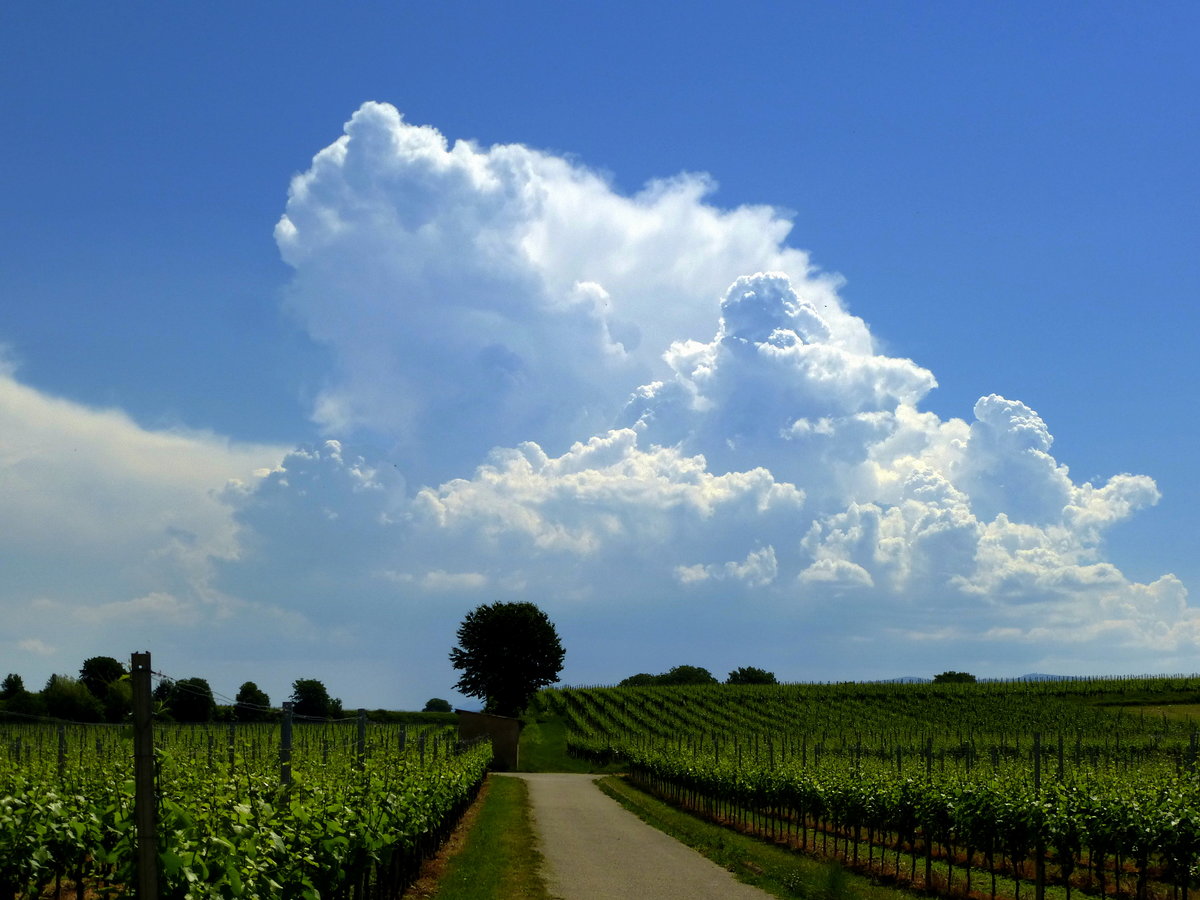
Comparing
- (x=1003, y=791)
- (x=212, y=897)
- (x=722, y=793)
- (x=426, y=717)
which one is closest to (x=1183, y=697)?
(x=426, y=717)

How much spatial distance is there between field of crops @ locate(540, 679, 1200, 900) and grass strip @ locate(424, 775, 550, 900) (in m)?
6.18

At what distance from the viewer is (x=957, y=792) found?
1869 centimetres

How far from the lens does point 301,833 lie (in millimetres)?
8672

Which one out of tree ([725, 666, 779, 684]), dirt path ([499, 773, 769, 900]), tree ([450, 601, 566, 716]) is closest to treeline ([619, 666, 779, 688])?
tree ([725, 666, 779, 684])

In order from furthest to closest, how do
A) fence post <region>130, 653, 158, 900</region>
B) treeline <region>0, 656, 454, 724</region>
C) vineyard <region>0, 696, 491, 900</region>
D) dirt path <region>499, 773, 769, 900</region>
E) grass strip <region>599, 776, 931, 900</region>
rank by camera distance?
treeline <region>0, 656, 454, 724</region> < grass strip <region>599, 776, 931, 900</region> < dirt path <region>499, 773, 769, 900</region> < vineyard <region>0, 696, 491, 900</region> < fence post <region>130, 653, 158, 900</region>

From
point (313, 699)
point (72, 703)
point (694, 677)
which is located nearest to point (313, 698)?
point (313, 699)

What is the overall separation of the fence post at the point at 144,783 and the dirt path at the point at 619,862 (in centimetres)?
1071

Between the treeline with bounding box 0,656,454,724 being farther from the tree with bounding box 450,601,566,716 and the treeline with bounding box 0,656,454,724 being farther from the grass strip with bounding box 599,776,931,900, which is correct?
the grass strip with bounding box 599,776,931,900

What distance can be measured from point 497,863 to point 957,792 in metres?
8.18

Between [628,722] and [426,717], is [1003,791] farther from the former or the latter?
[426,717]

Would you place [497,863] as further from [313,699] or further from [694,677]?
[694,677]

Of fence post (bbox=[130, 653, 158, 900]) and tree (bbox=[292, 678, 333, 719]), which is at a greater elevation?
fence post (bbox=[130, 653, 158, 900])

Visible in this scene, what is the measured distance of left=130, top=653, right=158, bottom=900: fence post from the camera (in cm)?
589

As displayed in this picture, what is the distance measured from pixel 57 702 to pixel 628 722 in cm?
4407
